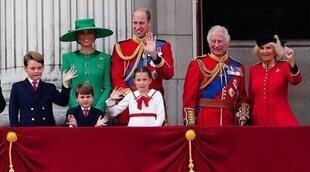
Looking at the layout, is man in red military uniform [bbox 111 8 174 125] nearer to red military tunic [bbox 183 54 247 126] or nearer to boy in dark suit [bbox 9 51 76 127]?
red military tunic [bbox 183 54 247 126]

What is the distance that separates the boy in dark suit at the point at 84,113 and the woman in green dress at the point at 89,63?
462 millimetres

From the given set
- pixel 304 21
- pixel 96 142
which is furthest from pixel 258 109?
pixel 304 21

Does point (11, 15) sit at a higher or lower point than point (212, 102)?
higher

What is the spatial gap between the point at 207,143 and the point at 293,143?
774 mm

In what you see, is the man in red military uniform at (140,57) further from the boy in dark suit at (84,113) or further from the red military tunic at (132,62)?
the boy in dark suit at (84,113)

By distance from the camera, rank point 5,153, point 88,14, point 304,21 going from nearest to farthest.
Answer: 1. point 5,153
2. point 88,14
3. point 304,21

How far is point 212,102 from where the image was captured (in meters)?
12.4

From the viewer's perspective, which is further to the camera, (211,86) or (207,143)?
(211,86)

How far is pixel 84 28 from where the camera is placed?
12.5 metres

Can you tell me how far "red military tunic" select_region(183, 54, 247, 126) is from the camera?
485 inches

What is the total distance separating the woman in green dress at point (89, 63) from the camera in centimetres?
1256

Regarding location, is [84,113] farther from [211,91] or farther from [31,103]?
[211,91]

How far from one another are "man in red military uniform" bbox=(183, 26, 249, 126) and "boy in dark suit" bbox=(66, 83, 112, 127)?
877 mm

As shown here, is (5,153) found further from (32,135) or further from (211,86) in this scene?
(211,86)
